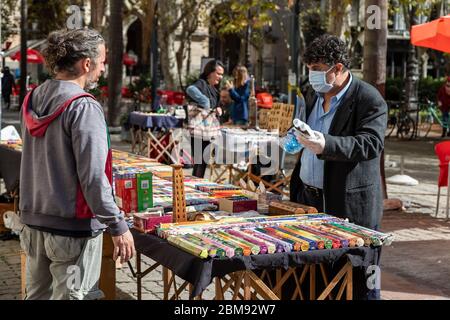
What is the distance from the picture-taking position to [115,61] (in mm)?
19078

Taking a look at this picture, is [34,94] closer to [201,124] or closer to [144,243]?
[144,243]

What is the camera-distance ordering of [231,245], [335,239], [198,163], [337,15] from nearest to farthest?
[231,245], [335,239], [198,163], [337,15]

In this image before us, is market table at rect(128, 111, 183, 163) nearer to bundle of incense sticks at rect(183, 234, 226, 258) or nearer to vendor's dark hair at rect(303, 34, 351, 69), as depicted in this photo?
vendor's dark hair at rect(303, 34, 351, 69)

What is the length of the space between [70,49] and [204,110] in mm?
7998

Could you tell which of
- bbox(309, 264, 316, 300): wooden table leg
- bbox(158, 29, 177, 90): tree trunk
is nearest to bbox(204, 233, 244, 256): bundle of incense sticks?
bbox(309, 264, 316, 300): wooden table leg

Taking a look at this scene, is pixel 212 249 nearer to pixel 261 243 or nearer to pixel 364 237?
pixel 261 243

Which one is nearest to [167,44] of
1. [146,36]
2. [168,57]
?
[168,57]

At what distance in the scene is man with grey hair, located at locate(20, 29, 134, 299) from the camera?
11.8 feet

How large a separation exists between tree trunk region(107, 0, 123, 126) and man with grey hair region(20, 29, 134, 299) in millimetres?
15101

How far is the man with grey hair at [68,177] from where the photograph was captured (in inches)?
142

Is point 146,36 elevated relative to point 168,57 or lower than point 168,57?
elevated

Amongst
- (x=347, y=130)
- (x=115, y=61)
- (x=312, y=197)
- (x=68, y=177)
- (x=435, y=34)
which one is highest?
(x=435, y=34)

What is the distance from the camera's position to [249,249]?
385cm
